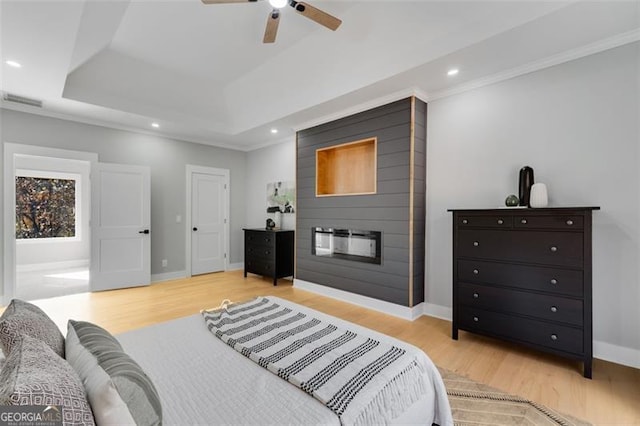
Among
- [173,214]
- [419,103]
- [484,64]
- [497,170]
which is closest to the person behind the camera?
[484,64]

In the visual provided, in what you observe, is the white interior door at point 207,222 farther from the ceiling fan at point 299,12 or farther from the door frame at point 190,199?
the ceiling fan at point 299,12

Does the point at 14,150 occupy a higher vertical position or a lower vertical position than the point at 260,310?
higher

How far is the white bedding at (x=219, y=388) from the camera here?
1.03m

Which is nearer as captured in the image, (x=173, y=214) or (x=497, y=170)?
(x=497, y=170)

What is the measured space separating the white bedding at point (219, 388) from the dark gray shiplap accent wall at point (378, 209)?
6.49 feet

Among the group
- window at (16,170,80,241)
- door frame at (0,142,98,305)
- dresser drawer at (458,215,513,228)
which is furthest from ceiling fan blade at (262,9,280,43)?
window at (16,170,80,241)

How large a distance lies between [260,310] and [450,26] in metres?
2.91

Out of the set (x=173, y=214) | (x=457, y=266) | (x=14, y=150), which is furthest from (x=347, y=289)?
(x=14, y=150)

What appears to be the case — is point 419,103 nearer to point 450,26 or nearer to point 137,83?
point 450,26

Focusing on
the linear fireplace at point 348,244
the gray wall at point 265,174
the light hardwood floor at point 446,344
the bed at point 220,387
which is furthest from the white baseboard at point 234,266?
the bed at point 220,387

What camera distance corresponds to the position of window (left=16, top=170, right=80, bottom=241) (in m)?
6.36

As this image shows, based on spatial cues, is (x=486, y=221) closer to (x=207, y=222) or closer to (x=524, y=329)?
(x=524, y=329)

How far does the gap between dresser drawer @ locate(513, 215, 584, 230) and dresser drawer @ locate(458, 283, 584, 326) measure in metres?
0.58

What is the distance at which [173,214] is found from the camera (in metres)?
5.50
